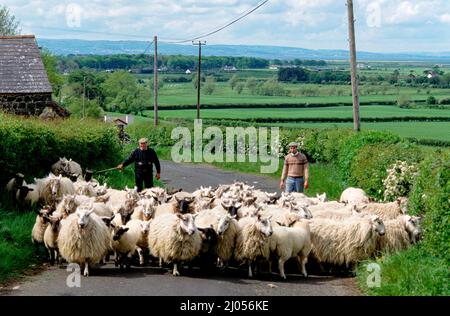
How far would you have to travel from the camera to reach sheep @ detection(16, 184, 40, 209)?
19.1 m

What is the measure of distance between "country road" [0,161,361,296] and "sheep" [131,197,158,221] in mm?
1374

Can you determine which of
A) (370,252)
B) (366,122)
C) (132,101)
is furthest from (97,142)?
(132,101)

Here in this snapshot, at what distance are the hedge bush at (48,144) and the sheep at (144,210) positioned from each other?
4.59 m

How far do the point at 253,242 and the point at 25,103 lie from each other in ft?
60.5

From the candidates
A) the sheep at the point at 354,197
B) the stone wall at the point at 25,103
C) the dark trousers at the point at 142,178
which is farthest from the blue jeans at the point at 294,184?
the stone wall at the point at 25,103

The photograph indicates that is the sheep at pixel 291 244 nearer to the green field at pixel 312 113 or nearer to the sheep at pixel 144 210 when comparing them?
the sheep at pixel 144 210

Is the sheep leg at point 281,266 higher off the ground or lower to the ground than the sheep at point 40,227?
lower

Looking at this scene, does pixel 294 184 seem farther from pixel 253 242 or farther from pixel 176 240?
pixel 176 240

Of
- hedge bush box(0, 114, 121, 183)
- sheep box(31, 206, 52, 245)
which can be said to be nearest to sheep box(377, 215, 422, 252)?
sheep box(31, 206, 52, 245)

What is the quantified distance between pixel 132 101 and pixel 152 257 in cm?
7241

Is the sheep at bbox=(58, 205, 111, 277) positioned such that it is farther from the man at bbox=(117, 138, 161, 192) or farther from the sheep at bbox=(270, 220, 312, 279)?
the man at bbox=(117, 138, 161, 192)

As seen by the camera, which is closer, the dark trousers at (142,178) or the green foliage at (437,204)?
the green foliage at (437,204)

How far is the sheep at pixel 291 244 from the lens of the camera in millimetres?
14891

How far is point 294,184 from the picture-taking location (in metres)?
21.3
